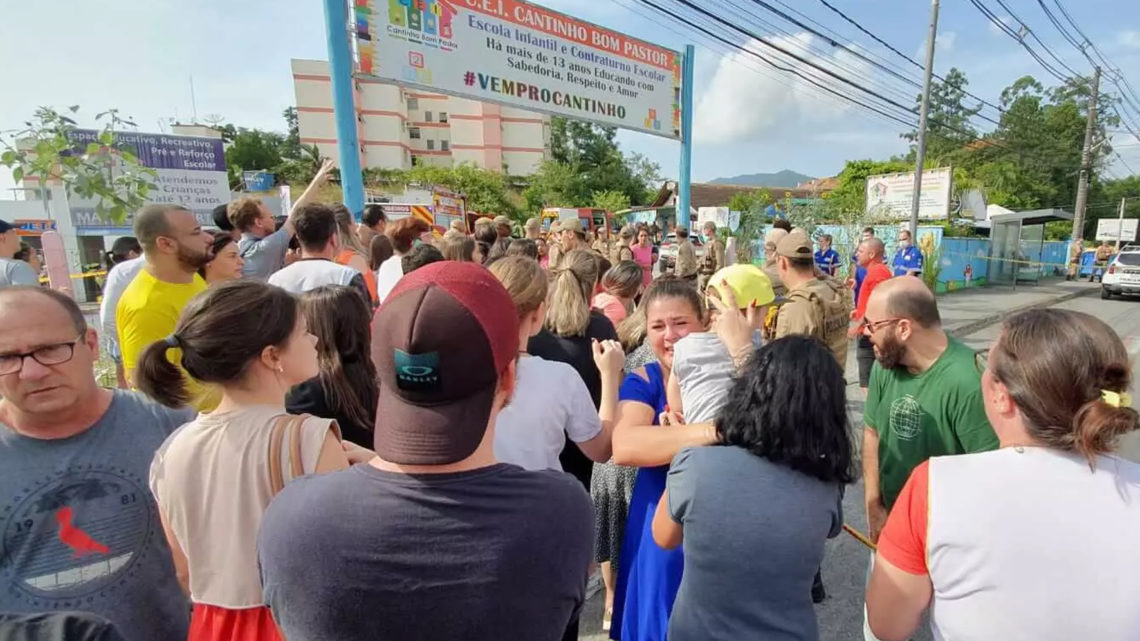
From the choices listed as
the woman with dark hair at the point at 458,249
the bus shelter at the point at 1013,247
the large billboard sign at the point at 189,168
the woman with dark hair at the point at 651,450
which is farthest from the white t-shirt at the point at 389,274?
the bus shelter at the point at 1013,247

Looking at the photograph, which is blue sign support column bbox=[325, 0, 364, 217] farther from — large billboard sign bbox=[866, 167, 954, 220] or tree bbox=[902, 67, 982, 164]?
tree bbox=[902, 67, 982, 164]

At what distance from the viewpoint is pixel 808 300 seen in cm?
327

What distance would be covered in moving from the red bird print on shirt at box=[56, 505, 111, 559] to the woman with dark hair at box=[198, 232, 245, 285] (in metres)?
2.13

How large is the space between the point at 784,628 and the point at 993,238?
69.2 feet

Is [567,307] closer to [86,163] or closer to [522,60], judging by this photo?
[86,163]

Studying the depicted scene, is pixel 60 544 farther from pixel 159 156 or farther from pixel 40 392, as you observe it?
pixel 159 156

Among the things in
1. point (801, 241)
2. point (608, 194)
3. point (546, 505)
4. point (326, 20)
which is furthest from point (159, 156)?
point (608, 194)

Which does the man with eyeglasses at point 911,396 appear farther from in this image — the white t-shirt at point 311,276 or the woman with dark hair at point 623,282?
the white t-shirt at point 311,276

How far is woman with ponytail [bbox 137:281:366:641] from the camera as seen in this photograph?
126cm

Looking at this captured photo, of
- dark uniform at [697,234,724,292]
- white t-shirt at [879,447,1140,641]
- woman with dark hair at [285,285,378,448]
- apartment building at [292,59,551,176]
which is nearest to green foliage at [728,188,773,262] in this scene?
dark uniform at [697,234,724,292]

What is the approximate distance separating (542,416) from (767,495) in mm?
767

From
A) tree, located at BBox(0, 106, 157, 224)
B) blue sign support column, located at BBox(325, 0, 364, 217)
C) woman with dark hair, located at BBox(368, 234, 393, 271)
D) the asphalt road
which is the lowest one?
the asphalt road

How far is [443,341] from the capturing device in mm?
827

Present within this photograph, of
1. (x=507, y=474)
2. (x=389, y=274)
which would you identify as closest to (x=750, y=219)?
(x=389, y=274)
